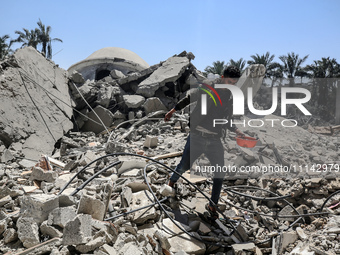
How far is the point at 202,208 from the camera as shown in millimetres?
3809

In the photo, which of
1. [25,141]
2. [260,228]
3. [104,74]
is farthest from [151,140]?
[104,74]

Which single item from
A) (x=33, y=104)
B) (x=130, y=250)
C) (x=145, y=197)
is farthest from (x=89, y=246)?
(x=33, y=104)

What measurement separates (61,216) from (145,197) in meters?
1.23

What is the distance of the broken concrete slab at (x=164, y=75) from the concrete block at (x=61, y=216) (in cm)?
782

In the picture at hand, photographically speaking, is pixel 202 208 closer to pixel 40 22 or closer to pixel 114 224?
pixel 114 224

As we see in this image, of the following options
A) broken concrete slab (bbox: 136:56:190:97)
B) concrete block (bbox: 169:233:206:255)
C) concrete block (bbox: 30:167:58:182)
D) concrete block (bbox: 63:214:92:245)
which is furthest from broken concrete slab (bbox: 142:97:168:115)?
concrete block (bbox: 63:214:92:245)

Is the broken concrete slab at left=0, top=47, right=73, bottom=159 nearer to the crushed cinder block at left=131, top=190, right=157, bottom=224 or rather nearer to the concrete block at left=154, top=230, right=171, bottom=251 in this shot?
the crushed cinder block at left=131, top=190, right=157, bottom=224

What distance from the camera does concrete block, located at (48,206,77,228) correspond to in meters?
2.59

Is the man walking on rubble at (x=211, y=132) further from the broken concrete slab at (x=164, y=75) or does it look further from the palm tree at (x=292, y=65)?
the palm tree at (x=292, y=65)

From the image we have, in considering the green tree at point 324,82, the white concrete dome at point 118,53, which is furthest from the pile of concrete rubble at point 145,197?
the green tree at point 324,82

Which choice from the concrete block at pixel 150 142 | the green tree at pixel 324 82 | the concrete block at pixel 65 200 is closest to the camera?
the concrete block at pixel 65 200

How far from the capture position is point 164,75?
10.7 m

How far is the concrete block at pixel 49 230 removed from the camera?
252cm

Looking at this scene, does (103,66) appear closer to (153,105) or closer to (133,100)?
(133,100)
